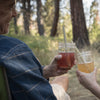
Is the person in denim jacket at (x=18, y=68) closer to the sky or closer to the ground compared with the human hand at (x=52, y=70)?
closer to the sky

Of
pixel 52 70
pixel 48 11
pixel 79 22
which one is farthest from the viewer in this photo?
pixel 48 11

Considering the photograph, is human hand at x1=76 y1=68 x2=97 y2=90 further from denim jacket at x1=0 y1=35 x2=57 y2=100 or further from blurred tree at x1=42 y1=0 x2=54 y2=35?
blurred tree at x1=42 y1=0 x2=54 y2=35

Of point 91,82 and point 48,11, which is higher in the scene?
point 48,11

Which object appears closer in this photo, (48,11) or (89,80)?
(89,80)

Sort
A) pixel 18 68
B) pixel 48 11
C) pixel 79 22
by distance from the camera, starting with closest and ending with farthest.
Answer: pixel 18 68
pixel 79 22
pixel 48 11

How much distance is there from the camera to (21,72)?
2.68ft

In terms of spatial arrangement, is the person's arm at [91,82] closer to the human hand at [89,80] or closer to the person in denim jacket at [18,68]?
the human hand at [89,80]

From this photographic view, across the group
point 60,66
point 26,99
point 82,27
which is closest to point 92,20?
point 82,27

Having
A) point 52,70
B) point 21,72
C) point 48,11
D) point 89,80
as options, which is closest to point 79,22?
point 52,70

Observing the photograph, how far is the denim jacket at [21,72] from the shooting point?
792 mm

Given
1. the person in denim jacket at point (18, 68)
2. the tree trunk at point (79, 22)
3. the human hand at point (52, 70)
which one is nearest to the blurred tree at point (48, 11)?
the tree trunk at point (79, 22)

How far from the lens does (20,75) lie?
0.81 m

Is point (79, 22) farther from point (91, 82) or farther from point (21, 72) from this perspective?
point (21, 72)

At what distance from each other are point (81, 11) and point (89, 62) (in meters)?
5.56
